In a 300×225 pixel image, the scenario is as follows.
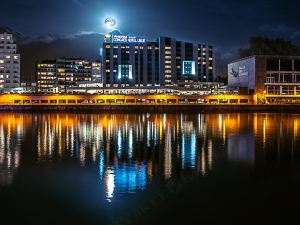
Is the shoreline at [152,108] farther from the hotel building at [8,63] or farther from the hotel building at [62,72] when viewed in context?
the hotel building at [62,72]

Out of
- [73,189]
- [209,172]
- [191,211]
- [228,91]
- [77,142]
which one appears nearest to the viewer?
[191,211]

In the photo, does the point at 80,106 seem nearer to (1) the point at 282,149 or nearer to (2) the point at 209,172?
(1) the point at 282,149

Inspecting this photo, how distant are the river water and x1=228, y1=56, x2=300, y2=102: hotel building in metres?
50.3

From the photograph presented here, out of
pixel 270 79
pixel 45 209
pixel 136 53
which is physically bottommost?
pixel 45 209

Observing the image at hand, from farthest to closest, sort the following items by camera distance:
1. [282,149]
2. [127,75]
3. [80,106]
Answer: [127,75]
[80,106]
[282,149]

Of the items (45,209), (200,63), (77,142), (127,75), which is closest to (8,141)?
(77,142)

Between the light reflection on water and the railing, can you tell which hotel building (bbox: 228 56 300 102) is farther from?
the light reflection on water

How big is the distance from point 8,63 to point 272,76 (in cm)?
6171

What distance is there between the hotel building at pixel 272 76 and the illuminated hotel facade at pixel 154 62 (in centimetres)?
3944

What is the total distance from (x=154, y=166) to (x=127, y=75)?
10102 centimetres

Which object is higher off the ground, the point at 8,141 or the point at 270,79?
the point at 270,79

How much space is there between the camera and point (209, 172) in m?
17.0

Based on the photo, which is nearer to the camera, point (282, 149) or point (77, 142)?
point (282, 149)

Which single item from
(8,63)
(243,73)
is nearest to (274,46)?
(243,73)
